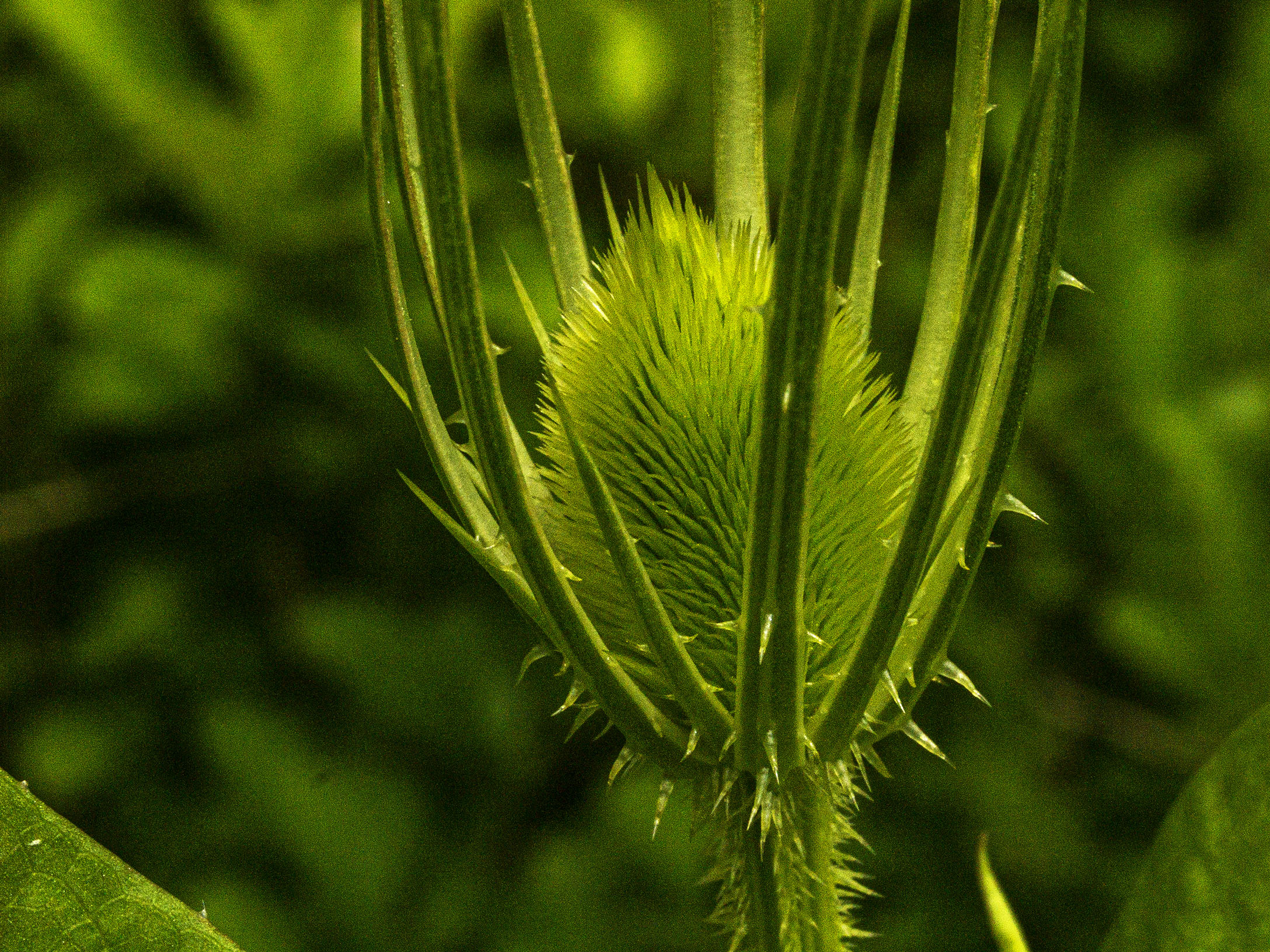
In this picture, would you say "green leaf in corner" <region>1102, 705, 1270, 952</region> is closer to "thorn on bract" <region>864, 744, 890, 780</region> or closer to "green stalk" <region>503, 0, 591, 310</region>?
"thorn on bract" <region>864, 744, 890, 780</region>

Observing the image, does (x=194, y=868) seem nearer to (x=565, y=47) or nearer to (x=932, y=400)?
(x=565, y=47)

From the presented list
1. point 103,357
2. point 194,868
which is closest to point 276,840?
point 194,868

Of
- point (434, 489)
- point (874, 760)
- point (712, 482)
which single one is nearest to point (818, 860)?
point (874, 760)

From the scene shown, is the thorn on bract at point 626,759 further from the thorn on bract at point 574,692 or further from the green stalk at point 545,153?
the green stalk at point 545,153

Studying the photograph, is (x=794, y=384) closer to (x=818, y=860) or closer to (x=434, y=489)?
(x=818, y=860)

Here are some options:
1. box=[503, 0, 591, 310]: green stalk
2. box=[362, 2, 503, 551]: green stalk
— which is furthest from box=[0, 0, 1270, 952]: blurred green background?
box=[362, 2, 503, 551]: green stalk

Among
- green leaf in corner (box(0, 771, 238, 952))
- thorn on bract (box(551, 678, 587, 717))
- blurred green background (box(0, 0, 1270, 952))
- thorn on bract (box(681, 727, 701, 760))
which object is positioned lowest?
blurred green background (box(0, 0, 1270, 952))

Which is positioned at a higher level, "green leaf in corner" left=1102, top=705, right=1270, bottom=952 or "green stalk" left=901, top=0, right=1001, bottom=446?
"green stalk" left=901, top=0, right=1001, bottom=446
